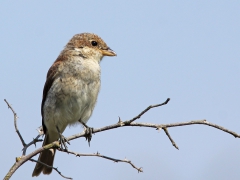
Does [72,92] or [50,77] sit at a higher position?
[50,77]

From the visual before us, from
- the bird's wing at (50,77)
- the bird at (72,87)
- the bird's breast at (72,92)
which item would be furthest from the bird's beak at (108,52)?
the bird's wing at (50,77)

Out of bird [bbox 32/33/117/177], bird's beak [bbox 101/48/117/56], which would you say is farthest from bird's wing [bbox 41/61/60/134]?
bird's beak [bbox 101/48/117/56]

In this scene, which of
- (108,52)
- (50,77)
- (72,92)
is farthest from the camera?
(108,52)

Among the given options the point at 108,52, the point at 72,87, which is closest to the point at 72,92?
the point at 72,87

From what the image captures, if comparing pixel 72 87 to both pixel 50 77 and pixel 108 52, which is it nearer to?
pixel 50 77

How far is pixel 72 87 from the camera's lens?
5.32 metres

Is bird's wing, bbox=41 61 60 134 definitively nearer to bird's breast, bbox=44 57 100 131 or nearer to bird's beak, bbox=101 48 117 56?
bird's breast, bbox=44 57 100 131

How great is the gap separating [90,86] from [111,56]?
66 centimetres

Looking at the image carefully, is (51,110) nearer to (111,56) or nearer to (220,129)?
(111,56)

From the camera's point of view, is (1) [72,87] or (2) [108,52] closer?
(1) [72,87]

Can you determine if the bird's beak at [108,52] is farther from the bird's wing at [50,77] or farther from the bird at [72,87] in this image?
the bird's wing at [50,77]

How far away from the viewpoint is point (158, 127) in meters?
3.51

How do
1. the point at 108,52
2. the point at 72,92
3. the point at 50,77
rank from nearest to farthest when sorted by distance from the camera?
the point at 72,92
the point at 50,77
the point at 108,52

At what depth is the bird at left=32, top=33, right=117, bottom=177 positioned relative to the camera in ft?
17.6
